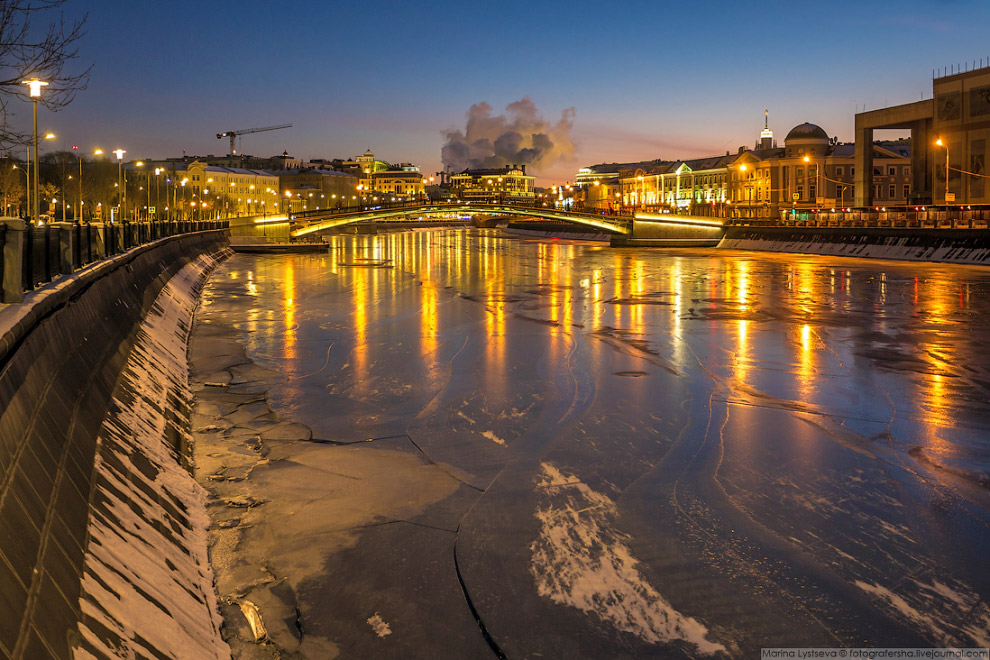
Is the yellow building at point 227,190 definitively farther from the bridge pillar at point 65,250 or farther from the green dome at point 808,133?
the bridge pillar at point 65,250

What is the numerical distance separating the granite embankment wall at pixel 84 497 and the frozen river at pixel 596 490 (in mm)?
470

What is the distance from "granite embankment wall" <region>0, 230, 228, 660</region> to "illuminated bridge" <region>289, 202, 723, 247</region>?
64.0 meters

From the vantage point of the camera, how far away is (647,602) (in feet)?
19.9

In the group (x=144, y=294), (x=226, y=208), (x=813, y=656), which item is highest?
(x=226, y=208)

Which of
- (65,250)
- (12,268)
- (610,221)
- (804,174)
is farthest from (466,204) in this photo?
(12,268)

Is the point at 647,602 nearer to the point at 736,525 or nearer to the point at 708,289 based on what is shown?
the point at 736,525

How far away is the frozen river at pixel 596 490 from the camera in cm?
584

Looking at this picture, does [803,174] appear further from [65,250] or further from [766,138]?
[65,250]

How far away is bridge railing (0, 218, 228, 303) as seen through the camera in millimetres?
8406

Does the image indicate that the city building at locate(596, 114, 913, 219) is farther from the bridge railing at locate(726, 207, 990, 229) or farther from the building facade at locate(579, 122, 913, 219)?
the bridge railing at locate(726, 207, 990, 229)

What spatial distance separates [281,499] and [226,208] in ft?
454

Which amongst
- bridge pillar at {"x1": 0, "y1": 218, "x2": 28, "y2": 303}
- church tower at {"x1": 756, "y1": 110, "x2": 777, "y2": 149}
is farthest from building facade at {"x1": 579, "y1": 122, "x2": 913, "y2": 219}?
bridge pillar at {"x1": 0, "y1": 218, "x2": 28, "y2": 303}

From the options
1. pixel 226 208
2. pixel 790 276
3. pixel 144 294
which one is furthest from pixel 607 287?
pixel 226 208

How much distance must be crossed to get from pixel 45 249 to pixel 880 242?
46.7 m
